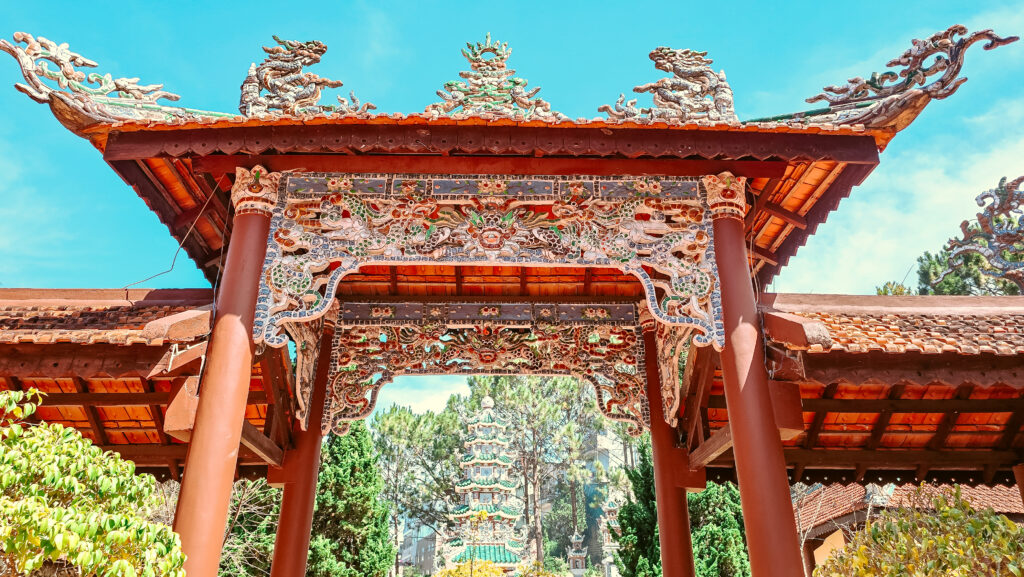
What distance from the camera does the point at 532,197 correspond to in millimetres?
5477

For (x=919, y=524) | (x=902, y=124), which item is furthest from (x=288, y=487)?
(x=902, y=124)

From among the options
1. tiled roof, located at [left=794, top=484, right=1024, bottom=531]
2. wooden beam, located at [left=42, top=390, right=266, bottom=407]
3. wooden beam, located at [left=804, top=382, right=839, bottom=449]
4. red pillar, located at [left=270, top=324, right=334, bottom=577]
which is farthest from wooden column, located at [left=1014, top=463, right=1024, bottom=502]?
wooden beam, located at [left=42, top=390, right=266, bottom=407]

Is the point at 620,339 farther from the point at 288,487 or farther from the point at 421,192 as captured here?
the point at 288,487

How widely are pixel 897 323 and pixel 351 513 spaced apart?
12.0m

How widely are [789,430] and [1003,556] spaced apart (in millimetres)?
1362

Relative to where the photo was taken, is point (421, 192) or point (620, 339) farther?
point (620, 339)

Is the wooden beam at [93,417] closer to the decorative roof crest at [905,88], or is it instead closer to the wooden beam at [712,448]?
the wooden beam at [712,448]

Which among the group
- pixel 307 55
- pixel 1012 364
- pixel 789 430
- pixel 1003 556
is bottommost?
pixel 1003 556

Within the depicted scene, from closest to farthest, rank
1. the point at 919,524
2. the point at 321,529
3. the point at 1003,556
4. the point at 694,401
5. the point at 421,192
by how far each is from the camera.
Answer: the point at 1003,556, the point at 919,524, the point at 421,192, the point at 694,401, the point at 321,529

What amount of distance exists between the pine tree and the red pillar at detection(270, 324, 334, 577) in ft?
22.5

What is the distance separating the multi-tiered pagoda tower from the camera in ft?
50.9

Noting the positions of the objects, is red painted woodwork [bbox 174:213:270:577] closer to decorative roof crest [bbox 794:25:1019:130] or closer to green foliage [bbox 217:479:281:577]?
decorative roof crest [bbox 794:25:1019:130]

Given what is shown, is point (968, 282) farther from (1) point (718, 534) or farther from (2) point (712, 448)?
(2) point (712, 448)

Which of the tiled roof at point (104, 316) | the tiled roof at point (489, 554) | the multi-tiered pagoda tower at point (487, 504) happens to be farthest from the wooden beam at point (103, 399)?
the tiled roof at point (489, 554)
